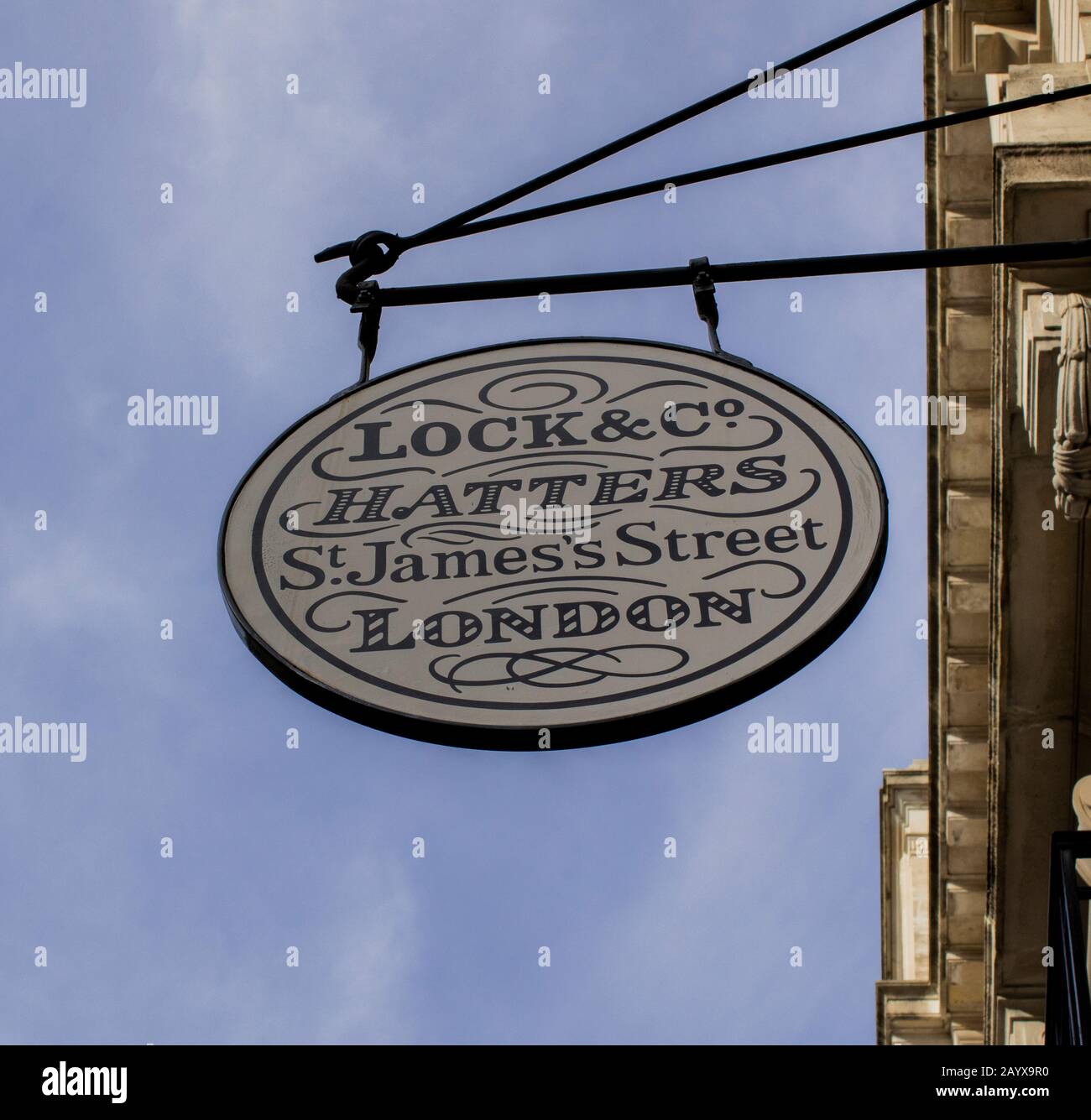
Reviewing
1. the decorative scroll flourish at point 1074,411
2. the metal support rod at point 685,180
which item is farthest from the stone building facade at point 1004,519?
the metal support rod at point 685,180

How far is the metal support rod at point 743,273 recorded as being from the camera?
6.20 meters

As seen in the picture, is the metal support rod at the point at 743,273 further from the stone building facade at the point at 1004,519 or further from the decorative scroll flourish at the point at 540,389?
the stone building facade at the point at 1004,519

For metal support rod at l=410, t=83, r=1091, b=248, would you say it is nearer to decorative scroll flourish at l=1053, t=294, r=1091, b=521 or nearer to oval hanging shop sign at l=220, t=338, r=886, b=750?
oval hanging shop sign at l=220, t=338, r=886, b=750

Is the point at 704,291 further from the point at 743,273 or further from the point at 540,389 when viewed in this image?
the point at 540,389

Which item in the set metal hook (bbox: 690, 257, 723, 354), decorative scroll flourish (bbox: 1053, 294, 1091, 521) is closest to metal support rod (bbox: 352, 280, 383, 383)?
metal hook (bbox: 690, 257, 723, 354)

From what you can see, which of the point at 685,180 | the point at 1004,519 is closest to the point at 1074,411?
the point at 1004,519

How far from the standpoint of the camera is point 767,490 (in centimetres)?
641

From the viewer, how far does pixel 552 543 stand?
6.38m

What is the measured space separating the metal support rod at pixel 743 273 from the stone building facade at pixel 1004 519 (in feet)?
12.6

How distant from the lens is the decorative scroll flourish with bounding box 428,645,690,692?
5832 mm

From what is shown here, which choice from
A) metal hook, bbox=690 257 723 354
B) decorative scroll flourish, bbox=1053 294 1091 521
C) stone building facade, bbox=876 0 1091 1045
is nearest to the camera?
metal hook, bbox=690 257 723 354
